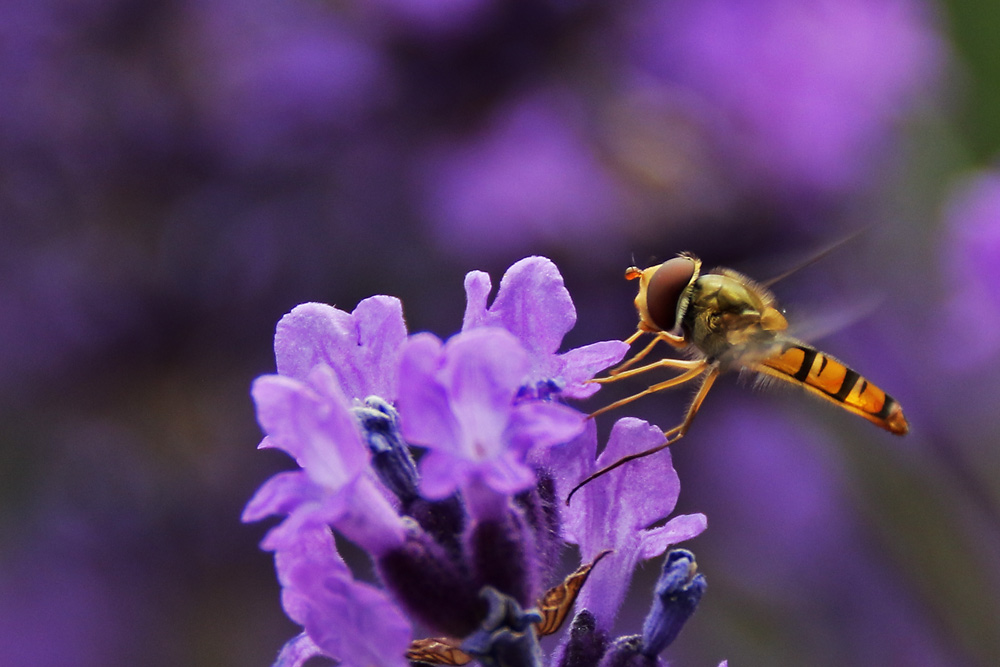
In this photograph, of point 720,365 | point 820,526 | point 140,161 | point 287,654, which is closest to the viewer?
point 287,654

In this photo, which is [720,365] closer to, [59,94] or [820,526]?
[820,526]

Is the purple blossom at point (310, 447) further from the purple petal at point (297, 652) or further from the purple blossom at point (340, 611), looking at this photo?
the purple petal at point (297, 652)

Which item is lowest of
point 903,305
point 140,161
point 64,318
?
point 903,305

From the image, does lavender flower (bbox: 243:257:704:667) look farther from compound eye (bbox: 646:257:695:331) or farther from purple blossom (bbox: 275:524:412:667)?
compound eye (bbox: 646:257:695:331)

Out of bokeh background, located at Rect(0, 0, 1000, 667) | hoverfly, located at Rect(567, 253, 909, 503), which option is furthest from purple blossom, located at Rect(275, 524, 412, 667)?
bokeh background, located at Rect(0, 0, 1000, 667)

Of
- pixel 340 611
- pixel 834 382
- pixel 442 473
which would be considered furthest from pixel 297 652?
pixel 834 382

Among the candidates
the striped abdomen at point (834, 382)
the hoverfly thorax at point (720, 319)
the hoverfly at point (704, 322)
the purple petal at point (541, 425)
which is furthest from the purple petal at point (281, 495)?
the striped abdomen at point (834, 382)

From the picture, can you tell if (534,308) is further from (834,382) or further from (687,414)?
(834,382)

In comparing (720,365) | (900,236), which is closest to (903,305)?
(900,236)
